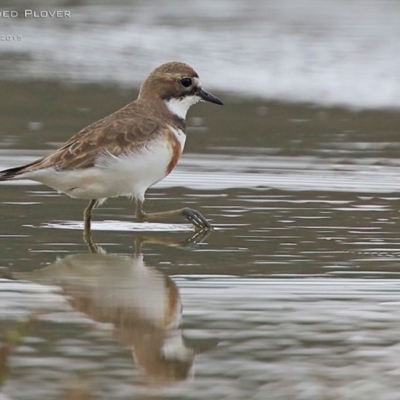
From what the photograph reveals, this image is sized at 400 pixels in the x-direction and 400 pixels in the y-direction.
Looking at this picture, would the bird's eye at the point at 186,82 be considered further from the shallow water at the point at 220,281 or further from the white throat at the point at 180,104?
the shallow water at the point at 220,281

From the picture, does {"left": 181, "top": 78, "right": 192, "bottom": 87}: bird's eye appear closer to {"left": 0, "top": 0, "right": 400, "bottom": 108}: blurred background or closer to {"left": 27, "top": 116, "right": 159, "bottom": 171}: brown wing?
{"left": 27, "top": 116, "right": 159, "bottom": 171}: brown wing

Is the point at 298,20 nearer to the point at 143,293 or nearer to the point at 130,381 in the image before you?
the point at 143,293

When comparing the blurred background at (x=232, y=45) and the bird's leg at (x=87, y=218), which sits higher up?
the blurred background at (x=232, y=45)

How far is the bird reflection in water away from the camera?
605cm

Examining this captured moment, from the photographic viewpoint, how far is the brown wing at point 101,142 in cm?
882

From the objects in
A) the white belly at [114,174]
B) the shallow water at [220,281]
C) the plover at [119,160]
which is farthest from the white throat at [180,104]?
the shallow water at [220,281]

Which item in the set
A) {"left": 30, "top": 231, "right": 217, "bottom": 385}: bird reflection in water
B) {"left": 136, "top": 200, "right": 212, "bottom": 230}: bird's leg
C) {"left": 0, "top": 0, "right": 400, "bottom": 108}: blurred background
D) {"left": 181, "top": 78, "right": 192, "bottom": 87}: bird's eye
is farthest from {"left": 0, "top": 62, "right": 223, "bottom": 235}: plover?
{"left": 0, "top": 0, "right": 400, "bottom": 108}: blurred background

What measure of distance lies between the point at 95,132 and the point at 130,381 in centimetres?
366

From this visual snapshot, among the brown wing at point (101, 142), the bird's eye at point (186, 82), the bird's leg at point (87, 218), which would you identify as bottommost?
the bird's leg at point (87, 218)

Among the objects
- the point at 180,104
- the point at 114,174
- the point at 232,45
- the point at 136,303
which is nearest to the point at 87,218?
the point at 114,174

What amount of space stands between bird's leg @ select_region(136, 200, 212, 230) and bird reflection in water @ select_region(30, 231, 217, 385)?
301 millimetres

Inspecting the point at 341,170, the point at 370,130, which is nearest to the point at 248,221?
the point at 341,170

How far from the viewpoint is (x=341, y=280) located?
7.64m

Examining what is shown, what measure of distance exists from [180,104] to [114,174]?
995mm
